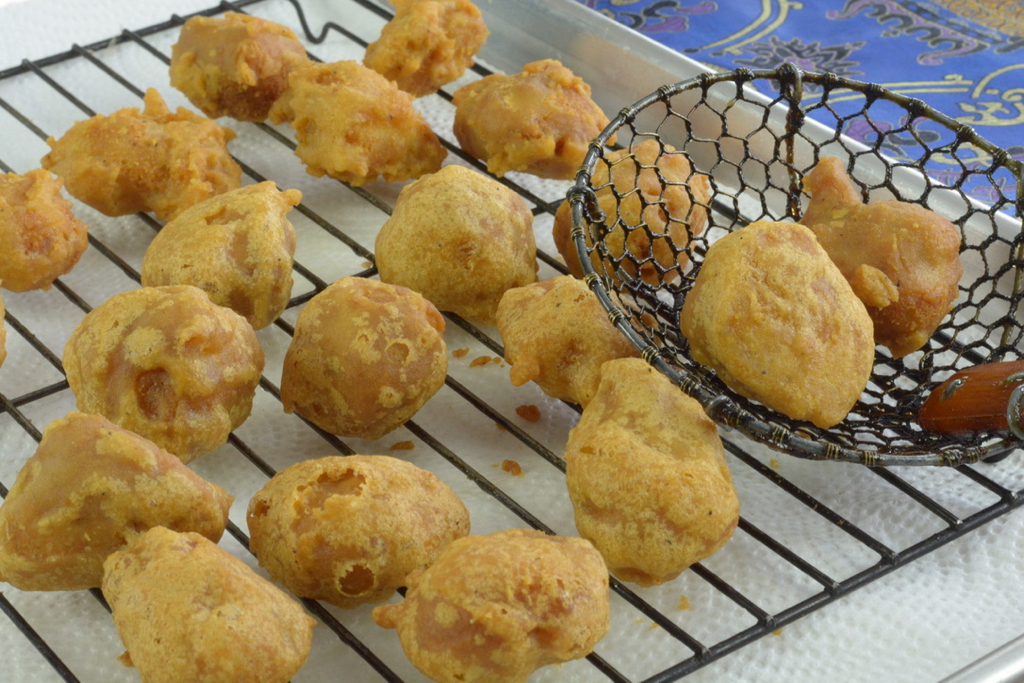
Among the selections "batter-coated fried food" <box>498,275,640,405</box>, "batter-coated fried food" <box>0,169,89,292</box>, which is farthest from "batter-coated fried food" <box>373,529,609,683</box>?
"batter-coated fried food" <box>0,169,89,292</box>

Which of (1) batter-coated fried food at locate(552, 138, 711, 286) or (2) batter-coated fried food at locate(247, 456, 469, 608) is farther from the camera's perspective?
(1) batter-coated fried food at locate(552, 138, 711, 286)

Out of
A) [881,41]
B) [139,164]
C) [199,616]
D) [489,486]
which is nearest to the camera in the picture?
[199,616]

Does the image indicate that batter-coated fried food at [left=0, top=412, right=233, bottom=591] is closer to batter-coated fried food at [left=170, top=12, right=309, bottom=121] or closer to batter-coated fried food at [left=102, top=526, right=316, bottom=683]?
batter-coated fried food at [left=102, top=526, right=316, bottom=683]

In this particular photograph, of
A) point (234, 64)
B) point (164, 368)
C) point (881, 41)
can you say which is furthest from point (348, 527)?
point (881, 41)

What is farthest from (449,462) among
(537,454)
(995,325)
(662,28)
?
(662,28)

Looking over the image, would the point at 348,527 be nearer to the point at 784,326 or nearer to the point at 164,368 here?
the point at 164,368

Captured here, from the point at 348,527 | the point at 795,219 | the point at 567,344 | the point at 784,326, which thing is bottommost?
the point at 348,527
